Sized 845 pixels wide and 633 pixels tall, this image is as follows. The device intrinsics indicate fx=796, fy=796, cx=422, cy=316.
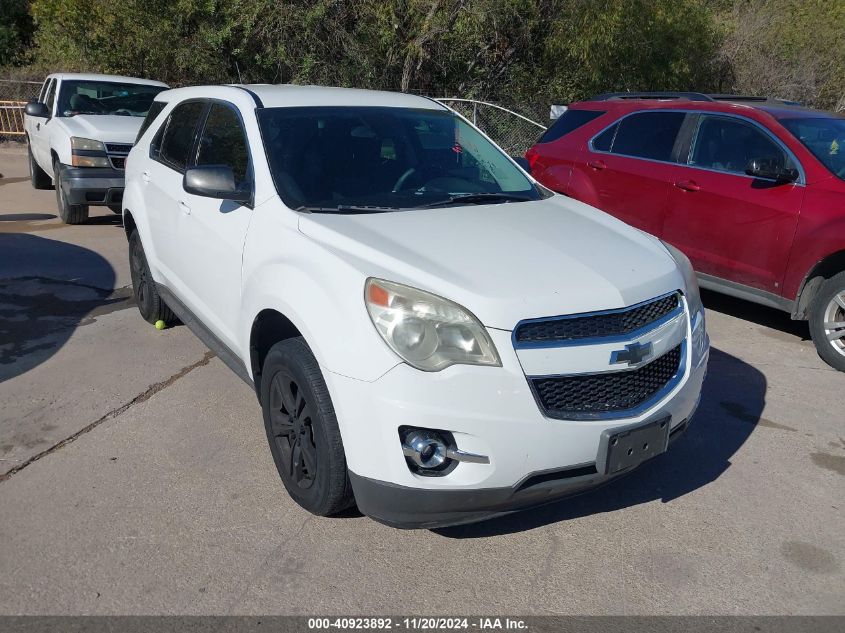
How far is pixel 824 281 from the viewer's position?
571 cm

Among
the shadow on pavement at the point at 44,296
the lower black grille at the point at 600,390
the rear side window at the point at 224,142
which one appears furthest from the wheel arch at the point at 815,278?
the shadow on pavement at the point at 44,296

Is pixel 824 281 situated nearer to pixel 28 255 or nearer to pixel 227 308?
pixel 227 308

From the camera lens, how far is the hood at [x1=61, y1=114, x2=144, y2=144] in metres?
9.30

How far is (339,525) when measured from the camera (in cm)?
351

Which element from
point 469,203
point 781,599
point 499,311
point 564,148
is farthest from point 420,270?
point 564,148

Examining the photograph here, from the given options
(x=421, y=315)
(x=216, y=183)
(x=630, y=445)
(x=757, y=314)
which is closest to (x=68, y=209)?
(x=216, y=183)

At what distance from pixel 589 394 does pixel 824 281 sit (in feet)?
11.6

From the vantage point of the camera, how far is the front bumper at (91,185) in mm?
9125

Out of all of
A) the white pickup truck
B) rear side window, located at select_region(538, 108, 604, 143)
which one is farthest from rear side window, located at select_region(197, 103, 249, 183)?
the white pickup truck

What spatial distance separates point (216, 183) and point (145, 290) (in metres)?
2.41

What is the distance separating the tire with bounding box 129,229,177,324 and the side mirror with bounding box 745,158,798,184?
14.7ft

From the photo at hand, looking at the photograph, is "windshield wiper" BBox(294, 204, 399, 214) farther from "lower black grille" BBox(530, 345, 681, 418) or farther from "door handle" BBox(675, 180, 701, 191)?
"door handle" BBox(675, 180, 701, 191)

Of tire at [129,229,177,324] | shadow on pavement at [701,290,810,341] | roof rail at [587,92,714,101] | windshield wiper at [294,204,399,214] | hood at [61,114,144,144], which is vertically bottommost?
shadow on pavement at [701,290,810,341]

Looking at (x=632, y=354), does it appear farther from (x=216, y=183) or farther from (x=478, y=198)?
(x=216, y=183)
